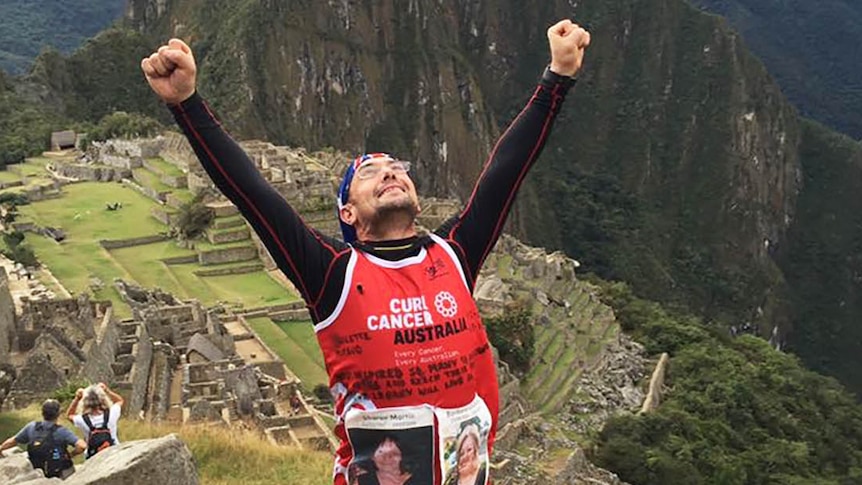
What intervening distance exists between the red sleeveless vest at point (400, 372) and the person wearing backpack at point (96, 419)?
5.12m

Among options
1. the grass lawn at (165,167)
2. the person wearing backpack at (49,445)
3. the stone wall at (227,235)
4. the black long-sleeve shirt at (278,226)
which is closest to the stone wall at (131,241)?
the stone wall at (227,235)

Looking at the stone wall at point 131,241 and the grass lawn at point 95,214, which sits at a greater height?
the stone wall at point 131,241

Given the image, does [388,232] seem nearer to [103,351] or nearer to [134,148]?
[103,351]

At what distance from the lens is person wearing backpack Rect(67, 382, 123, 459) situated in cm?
820

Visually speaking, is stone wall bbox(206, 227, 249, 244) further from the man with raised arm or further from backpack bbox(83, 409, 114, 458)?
the man with raised arm

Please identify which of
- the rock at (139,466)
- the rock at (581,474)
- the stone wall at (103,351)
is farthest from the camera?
the rock at (581,474)

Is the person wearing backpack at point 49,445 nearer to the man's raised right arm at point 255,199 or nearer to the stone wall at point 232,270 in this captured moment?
the man's raised right arm at point 255,199

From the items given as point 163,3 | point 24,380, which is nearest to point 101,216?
point 24,380

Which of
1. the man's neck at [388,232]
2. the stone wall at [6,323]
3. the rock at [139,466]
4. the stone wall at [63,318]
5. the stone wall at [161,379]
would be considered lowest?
the stone wall at [161,379]

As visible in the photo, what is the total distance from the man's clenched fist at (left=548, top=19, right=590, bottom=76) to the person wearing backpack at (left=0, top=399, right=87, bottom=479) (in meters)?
5.16

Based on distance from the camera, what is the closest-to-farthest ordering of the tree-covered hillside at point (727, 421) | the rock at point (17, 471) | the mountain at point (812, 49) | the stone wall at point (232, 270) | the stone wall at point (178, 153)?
1. the rock at point (17, 471)
2. the tree-covered hillside at point (727, 421)
3. the stone wall at point (232, 270)
4. the stone wall at point (178, 153)
5. the mountain at point (812, 49)

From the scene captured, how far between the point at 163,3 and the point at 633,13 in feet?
182

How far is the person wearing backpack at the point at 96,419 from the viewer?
8195mm

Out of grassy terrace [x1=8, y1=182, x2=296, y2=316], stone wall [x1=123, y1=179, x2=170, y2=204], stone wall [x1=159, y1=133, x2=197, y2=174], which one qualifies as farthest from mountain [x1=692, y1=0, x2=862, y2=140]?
grassy terrace [x1=8, y1=182, x2=296, y2=316]
